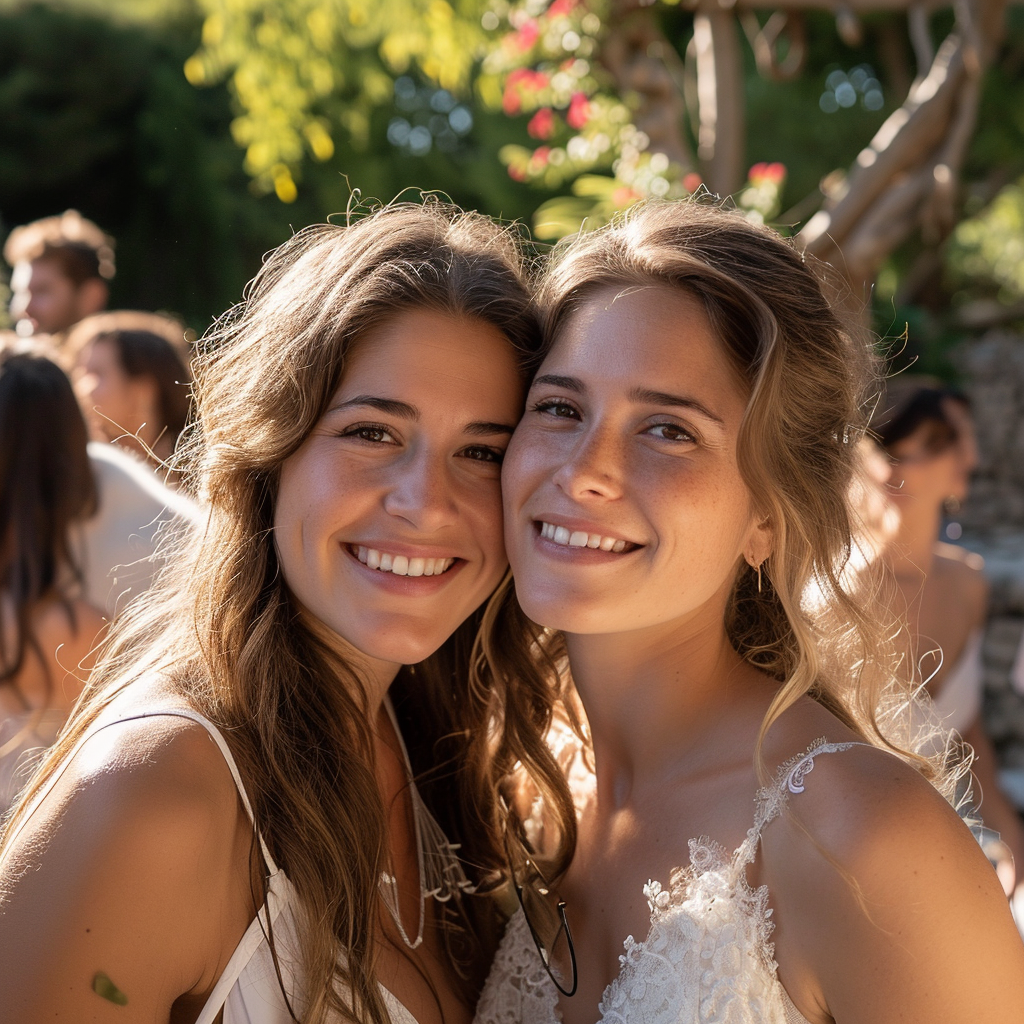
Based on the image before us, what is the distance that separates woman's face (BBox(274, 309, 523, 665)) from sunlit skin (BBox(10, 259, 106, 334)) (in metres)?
4.32

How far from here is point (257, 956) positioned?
163 cm

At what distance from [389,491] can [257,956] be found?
2.49 ft

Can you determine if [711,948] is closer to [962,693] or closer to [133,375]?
[962,693]

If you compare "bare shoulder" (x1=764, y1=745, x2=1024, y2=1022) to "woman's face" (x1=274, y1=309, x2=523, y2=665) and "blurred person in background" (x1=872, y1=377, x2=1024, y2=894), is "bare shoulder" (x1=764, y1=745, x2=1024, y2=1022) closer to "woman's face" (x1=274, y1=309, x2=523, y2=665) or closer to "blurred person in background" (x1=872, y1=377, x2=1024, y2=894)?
"woman's face" (x1=274, y1=309, x2=523, y2=665)

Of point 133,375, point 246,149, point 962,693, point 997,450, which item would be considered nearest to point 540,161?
point 133,375

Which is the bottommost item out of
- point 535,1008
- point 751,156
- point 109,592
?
point 751,156

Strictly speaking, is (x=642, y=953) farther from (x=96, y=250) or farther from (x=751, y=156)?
(x=751, y=156)

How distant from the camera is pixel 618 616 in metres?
1.92

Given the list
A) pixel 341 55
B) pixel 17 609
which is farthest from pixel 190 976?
pixel 341 55

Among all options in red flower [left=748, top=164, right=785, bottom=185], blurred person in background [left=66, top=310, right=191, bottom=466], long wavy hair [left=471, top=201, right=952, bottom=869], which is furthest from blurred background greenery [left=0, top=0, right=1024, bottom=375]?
long wavy hair [left=471, top=201, right=952, bottom=869]

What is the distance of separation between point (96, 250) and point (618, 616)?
15.6 feet

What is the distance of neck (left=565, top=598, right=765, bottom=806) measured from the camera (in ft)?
6.78

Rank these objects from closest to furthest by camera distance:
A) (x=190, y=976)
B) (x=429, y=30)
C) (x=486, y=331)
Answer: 1. (x=190, y=976)
2. (x=486, y=331)
3. (x=429, y=30)

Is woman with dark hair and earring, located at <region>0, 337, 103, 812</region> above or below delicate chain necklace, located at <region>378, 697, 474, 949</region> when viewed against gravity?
below
